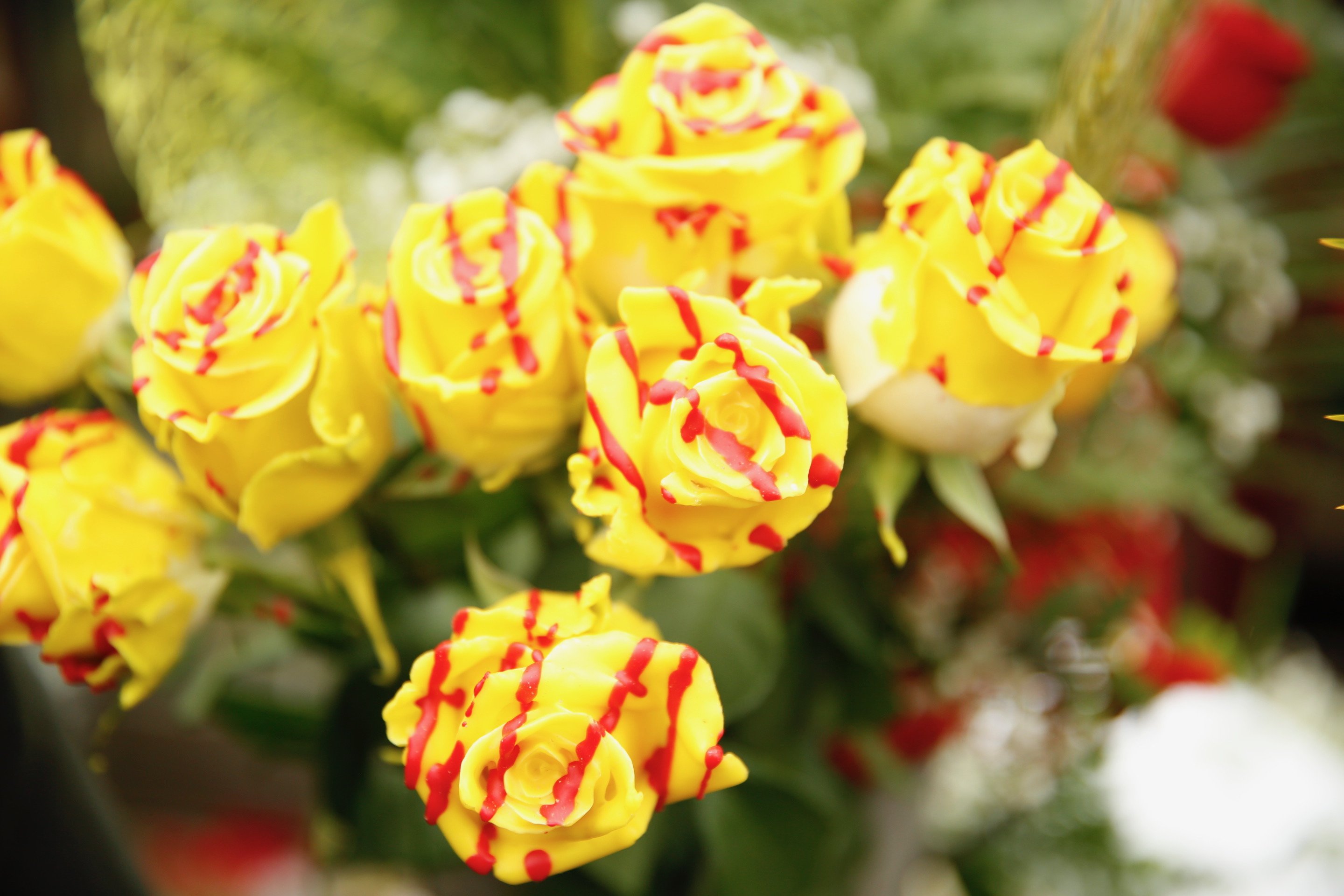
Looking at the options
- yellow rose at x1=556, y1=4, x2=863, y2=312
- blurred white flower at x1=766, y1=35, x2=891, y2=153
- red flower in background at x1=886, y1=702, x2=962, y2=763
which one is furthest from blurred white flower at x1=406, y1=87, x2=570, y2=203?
red flower in background at x1=886, y1=702, x2=962, y2=763

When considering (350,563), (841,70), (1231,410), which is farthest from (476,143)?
(1231,410)

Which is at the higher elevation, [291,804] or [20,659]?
[20,659]

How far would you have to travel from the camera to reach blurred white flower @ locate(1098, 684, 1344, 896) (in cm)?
47

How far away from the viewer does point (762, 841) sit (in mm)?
354

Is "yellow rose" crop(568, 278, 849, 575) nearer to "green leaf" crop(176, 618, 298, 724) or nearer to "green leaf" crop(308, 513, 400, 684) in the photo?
"green leaf" crop(308, 513, 400, 684)

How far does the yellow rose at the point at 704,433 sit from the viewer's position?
7.4 inches

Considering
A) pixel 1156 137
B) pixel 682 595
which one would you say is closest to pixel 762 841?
pixel 682 595

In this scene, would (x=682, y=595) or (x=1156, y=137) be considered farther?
(x=1156, y=137)

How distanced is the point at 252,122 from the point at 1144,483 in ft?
1.51

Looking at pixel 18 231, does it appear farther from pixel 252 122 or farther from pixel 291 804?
pixel 291 804

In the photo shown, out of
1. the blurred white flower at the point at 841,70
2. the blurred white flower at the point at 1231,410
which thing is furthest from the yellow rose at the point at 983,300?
the blurred white flower at the point at 1231,410

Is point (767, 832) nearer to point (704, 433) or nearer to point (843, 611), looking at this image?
point (843, 611)

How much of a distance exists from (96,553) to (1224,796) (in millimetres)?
536

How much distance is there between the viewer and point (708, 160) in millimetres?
226
